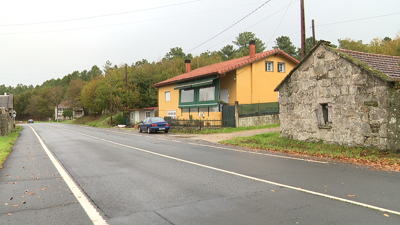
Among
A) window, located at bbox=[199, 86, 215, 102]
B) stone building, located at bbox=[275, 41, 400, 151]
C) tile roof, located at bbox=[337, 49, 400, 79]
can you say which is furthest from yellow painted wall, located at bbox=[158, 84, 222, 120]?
tile roof, located at bbox=[337, 49, 400, 79]

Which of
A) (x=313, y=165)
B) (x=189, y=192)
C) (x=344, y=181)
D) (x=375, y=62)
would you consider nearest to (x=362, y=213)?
(x=344, y=181)

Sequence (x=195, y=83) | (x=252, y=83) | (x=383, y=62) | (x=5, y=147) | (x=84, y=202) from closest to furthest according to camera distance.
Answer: (x=84, y=202)
(x=383, y=62)
(x=5, y=147)
(x=252, y=83)
(x=195, y=83)

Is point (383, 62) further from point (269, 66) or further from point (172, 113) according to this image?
point (172, 113)

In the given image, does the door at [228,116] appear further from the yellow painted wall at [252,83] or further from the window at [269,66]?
the window at [269,66]

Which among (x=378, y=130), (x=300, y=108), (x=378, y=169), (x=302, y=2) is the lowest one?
(x=378, y=169)

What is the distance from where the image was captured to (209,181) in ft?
20.6

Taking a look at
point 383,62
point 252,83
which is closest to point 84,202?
point 383,62

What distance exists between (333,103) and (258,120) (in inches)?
488

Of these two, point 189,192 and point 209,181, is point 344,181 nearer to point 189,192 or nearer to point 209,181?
point 209,181

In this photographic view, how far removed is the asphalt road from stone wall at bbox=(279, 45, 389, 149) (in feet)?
11.2

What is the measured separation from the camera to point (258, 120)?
2452 cm

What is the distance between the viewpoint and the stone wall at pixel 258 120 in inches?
934

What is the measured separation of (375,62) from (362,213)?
9882 mm

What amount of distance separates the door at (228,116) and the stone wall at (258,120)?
679mm
